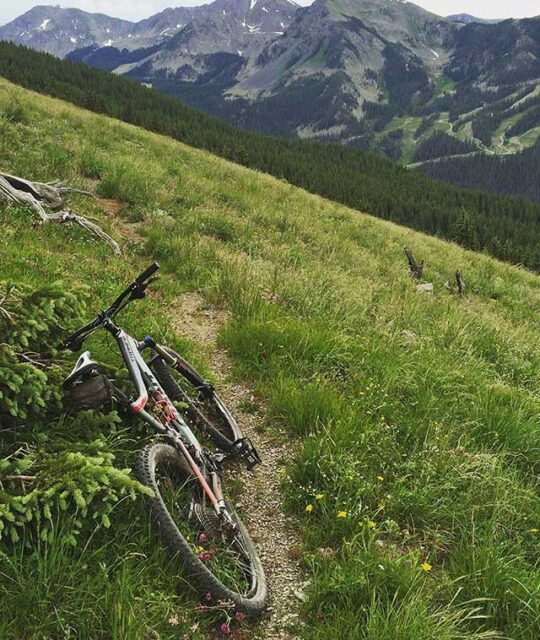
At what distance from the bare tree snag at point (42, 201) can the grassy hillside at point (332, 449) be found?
423mm

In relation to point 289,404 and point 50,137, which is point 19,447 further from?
point 50,137

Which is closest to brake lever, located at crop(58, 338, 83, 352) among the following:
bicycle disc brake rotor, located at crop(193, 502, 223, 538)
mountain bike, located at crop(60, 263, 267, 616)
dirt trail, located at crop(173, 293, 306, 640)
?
mountain bike, located at crop(60, 263, 267, 616)

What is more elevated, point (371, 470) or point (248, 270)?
point (248, 270)

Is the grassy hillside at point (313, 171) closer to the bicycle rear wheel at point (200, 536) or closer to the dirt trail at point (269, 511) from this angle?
the dirt trail at point (269, 511)

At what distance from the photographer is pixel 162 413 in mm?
4492

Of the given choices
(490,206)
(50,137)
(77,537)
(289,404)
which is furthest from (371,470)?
(490,206)

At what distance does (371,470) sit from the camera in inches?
197

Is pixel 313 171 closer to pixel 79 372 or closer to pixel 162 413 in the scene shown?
pixel 162 413

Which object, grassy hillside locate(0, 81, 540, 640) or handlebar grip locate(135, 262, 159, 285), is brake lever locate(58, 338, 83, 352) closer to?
grassy hillside locate(0, 81, 540, 640)

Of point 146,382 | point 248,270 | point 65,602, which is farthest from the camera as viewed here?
point 248,270

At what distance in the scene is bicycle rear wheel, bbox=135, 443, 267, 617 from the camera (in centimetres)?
345

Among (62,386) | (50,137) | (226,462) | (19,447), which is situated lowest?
(226,462)

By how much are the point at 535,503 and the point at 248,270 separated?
22.2 ft

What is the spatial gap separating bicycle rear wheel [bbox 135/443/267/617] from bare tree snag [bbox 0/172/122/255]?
7179 millimetres
